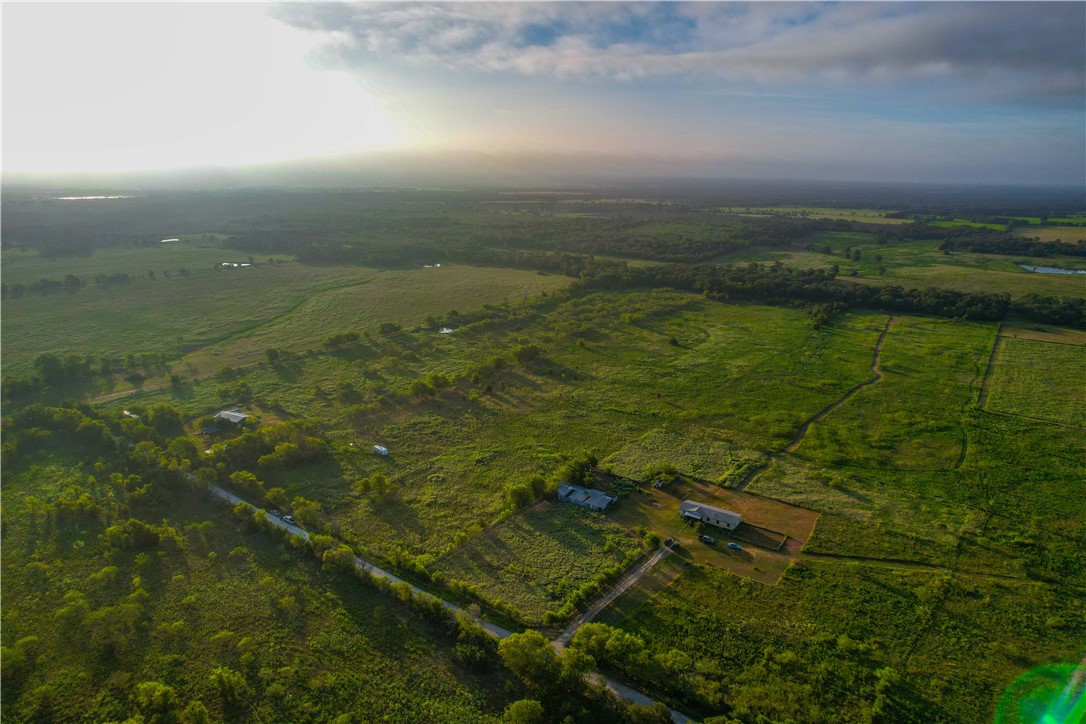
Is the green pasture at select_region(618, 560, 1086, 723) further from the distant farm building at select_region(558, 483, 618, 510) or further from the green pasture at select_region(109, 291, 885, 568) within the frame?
the green pasture at select_region(109, 291, 885, 568)

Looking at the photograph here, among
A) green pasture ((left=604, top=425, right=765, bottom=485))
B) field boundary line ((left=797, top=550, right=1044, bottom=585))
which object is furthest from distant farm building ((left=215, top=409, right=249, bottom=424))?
field boundary line ((left=797, top=550, right=1044, bottom=585))

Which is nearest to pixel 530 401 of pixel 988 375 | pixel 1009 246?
pixel 988 375

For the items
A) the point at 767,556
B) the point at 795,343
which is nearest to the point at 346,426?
the point at 767,556

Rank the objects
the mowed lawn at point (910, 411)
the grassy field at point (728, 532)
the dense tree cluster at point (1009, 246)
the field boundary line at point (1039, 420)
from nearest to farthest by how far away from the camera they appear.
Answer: the grassy field at point (728, 532), the mowed lawn at point (910, 411), the field boundary line at point (1039, 420), the dense tree cluster at point (1009, 246)

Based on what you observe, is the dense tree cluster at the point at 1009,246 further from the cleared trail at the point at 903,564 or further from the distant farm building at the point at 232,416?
the distant farm building at the point at 232,416

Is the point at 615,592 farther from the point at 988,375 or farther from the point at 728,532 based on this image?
the point at 988,375

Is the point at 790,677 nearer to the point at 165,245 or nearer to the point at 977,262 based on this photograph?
the point at 977,262

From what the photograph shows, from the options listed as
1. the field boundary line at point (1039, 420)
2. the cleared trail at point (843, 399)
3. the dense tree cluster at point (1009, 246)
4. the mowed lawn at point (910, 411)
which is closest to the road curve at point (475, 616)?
the cleared trail at point (843, 399)
